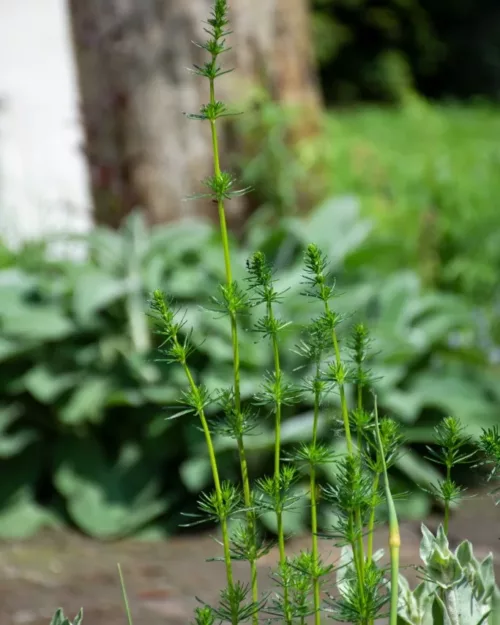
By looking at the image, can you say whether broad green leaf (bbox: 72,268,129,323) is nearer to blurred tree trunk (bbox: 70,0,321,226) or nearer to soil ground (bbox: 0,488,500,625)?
soil ground (bbox: 0,488,500,625)

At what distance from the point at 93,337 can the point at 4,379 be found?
319mm

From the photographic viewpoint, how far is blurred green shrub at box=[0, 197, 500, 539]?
3.40 metres

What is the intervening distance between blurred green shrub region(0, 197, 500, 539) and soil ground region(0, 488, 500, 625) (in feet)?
0.38

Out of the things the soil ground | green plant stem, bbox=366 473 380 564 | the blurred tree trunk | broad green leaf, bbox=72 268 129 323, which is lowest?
the soil ground

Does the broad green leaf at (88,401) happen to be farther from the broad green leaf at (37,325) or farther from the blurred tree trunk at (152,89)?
the blurred tree trunk at (152,89)

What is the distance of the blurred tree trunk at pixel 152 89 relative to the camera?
4211 millimetres

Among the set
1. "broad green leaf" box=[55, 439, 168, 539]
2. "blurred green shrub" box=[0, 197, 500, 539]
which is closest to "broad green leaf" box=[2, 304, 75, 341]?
"blurred green shrub" box=[0, 197, 500, 539]

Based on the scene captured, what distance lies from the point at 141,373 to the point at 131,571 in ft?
2.12

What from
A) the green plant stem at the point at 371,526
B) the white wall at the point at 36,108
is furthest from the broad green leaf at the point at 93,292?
the white wall at the point at 36,108

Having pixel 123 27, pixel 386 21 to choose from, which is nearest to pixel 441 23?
pixel 386 21

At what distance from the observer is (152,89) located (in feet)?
13.9

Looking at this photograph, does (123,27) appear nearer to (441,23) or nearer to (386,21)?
(386,21)

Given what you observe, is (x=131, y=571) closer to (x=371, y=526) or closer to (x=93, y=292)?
(x=93, y=292)

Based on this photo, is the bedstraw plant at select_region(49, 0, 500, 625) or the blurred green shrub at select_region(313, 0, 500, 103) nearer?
the bedstraw plant at select_region(49, 0, 500, 625)
